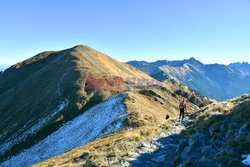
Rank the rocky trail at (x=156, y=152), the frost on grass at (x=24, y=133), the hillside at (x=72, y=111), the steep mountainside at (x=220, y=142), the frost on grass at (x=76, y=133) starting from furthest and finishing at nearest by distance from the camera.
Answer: the frost on grass at (x=24, y=133)
the frost on grass at (x=76, y=133)
the hillside at (x=72, y=111)
the rocky trail at (x=156, y=152)
the steep mountainside at (x=220, y=142)

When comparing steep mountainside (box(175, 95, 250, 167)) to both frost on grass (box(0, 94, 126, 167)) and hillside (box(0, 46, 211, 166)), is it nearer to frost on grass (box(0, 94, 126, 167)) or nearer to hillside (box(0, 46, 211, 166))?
hillside (box(0, 46, 211, 166))

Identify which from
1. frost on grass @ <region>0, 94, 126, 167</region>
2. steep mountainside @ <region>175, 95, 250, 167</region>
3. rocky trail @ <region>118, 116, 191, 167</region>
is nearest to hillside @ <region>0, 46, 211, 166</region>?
frost on grass @ <region>0, 94, 126, 167</region>

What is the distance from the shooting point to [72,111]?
270ft

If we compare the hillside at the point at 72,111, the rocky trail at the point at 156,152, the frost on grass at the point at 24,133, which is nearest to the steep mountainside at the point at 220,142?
the rocky trail at the point at 156,152

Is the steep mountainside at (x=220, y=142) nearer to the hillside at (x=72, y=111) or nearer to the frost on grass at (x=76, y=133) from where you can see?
the hillside at (x=72, y=111)

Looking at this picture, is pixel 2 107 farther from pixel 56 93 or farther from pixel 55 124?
pixel 55 124

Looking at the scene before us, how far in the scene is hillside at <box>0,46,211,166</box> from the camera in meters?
52.8

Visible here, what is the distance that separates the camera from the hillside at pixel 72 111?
52844 millimetres

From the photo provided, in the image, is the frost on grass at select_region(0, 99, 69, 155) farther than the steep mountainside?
Yes

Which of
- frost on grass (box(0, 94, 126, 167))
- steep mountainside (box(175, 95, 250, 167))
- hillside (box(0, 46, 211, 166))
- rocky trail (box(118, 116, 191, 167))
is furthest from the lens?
frost on grass (box(0, 94, 126, 167))

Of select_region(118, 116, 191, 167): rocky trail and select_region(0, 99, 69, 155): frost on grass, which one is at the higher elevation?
select_region(118, 116, 191, 167): rocky trail

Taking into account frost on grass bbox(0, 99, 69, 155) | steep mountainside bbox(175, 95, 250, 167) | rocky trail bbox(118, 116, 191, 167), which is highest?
steep mountainside bbox(175, 95, 250, 167)

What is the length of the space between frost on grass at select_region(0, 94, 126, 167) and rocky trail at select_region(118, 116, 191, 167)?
2547 centimetres

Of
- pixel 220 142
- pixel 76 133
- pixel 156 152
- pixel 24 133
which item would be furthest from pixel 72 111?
pixel 220 142
